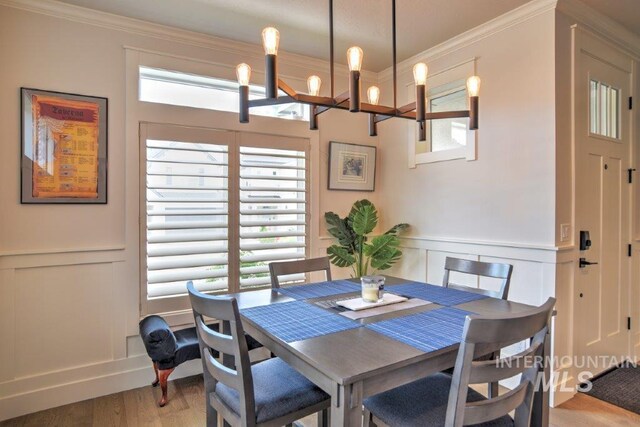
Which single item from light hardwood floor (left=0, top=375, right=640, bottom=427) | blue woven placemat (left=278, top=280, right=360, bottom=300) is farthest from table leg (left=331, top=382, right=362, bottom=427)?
light hardwood floor (left=0, top=375, right=640, bottom=427)

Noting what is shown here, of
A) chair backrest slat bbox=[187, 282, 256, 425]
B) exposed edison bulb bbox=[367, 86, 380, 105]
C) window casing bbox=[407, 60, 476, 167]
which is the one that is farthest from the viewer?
window casing bbox=[407, 60, 476, 167]

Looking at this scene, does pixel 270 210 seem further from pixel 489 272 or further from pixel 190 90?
pixel 489 272

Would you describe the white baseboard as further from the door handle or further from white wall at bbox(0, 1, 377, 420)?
the door handle

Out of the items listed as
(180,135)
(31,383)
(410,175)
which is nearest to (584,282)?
(410,175)

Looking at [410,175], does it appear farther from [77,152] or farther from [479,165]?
[77,152]

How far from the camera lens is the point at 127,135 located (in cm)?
271

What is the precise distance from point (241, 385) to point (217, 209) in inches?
71.4

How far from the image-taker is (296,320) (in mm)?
1647

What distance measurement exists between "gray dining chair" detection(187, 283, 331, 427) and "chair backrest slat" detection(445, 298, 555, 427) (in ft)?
1.98

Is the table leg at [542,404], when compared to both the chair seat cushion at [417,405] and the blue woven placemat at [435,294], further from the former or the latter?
the blue woven placemat at [435,294]

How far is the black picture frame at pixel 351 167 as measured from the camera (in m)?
3.63

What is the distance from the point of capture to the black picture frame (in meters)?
3.63

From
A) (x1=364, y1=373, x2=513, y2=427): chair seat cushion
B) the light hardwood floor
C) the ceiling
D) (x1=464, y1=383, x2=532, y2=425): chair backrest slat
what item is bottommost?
the light hardwood floor

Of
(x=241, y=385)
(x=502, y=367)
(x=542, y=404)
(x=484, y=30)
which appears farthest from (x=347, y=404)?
(x=484, y=30)
